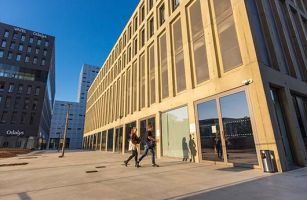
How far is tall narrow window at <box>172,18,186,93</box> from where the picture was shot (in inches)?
518

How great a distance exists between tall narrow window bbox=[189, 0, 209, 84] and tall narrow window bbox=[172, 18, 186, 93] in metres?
1.38

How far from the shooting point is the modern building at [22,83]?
149ft

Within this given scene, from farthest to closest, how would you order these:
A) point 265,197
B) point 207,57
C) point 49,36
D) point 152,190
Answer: point 49,36, point 207,57, point 152,190, point 265,197

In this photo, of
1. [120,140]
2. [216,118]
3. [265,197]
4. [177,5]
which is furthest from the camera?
[120,140]

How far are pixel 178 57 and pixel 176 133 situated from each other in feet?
19.0

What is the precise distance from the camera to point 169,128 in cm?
1398

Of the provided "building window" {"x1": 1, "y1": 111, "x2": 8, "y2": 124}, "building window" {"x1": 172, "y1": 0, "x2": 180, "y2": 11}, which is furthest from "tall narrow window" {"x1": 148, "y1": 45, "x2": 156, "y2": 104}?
"building window" {"x1": 1, "y1": 111, "x2": 8, "y2": 124}

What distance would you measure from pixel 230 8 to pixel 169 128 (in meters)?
8.85

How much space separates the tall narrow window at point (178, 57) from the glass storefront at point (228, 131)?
3158mm

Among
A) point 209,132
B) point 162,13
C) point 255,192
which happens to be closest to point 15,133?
point 162,13

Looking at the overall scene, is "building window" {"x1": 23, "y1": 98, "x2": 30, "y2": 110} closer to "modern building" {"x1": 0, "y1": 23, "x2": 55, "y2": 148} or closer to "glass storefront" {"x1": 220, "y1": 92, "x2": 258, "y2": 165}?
"modern building" {"x1": 0, "y1": 23, "x2": 55, "y2": 148}

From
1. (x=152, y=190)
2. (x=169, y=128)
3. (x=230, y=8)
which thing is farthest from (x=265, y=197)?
(x=169, y=128)

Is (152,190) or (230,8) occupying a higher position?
(230,8)

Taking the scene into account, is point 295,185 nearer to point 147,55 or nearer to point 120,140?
point 147,55
